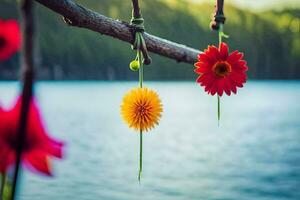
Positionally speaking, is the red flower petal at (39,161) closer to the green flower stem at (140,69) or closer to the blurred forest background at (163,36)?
the green flower stem at (140,69)

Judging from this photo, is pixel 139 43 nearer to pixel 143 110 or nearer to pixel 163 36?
pixel 143 110

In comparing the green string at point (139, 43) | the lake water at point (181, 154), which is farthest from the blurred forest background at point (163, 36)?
the green string at point (139, 43)

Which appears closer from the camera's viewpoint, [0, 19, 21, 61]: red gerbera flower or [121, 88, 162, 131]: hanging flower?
[0, 19, 21, 61]: red gerbera flower

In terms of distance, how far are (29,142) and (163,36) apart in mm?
42188

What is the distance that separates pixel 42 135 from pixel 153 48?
0.21m

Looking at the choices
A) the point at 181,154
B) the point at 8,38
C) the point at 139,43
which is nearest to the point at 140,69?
the point at 139,43

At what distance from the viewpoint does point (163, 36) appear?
4216cm

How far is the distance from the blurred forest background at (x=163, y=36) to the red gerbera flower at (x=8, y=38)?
133 feet

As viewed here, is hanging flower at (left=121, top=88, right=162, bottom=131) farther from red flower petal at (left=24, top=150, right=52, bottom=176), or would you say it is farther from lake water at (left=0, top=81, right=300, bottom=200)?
lake water at (left=0, top=81, right=300, bottom=200)

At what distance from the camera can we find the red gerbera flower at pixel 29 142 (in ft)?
0.62

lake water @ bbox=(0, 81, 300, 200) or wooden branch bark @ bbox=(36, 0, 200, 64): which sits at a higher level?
lake water @ bbox=(0, 81, 300, 200)

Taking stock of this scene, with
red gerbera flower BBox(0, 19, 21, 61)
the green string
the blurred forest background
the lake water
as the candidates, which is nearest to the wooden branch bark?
the green string

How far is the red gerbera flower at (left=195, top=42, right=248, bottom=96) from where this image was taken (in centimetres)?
36

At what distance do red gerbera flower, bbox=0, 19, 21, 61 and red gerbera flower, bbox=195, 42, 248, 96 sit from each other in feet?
0.52
